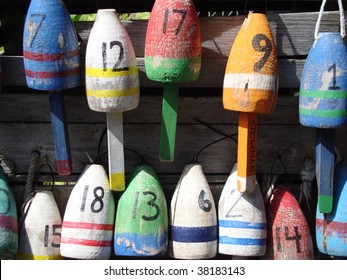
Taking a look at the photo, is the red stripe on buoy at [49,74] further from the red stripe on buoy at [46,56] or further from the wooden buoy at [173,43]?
the wooden buoy at [173,43]

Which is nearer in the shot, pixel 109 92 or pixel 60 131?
pixel 109 92

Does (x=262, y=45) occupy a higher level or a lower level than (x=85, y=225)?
higher

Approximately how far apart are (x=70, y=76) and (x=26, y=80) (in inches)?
6.1

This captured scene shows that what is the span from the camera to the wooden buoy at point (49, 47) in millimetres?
1916

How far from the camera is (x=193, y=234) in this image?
6.61 feet

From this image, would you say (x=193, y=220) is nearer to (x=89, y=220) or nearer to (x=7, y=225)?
(x=89, y=220)

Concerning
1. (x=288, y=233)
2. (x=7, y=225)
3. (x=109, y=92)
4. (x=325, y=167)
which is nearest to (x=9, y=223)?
(x=7, y=225)

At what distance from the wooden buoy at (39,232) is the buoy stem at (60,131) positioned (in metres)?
0.12

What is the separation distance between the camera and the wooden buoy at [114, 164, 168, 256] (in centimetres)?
200

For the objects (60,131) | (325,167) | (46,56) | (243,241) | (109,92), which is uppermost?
(46,56)

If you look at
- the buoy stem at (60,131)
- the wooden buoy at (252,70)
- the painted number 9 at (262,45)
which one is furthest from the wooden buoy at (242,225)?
the buoy stem at (60,131)

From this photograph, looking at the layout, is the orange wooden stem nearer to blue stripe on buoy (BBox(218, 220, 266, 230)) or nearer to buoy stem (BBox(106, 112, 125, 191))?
blue stripe on buoy (BBox(218, 220, 266, 230))

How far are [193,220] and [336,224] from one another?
0.42 metres

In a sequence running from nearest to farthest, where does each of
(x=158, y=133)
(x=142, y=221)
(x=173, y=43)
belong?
(x=173, y=43)
(x=142, y=221)
(x=158, y=133)
